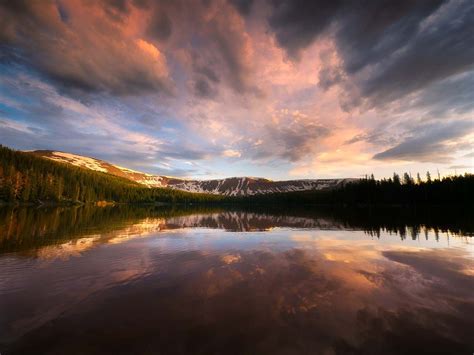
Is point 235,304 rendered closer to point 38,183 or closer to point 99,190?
point 38,183

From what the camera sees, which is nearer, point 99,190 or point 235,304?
point 235,304

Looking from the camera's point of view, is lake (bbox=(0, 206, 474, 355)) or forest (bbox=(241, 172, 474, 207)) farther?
forest (bbox=(241, 172, 474, 207))

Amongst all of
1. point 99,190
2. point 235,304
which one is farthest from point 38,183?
point 235,304

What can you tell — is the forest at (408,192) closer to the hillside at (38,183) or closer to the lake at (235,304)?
the lake at (235,304)

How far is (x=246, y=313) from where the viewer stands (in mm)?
8086

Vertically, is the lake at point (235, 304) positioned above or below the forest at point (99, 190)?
below

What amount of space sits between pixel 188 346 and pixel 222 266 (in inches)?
330

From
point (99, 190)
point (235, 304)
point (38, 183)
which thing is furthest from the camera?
point (99, 190)

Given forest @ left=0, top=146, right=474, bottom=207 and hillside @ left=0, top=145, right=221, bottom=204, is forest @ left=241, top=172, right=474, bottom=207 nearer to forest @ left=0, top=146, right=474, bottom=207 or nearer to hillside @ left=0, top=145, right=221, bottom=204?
forest @ left=0, top=146, right=474, bottom=207

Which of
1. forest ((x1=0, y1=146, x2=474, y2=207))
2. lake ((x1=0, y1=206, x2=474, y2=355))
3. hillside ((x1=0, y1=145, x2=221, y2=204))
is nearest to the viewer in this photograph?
lake ((x1=0, y1=206, x2=474, y2=355))

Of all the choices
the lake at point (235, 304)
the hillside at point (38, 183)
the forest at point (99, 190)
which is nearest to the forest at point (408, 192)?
the forest at point (99, 190)

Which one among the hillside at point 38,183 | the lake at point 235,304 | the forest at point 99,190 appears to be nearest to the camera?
the lake at point 235,304

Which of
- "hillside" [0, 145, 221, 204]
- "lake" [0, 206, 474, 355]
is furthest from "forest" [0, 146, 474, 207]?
"lake" [0, 206, 474, 355]

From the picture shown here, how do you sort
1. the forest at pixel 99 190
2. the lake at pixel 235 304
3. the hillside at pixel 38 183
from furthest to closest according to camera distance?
the forest at pixel 99 190 < the hillside at pixel 38 183 < the lake at pixel 235 304
